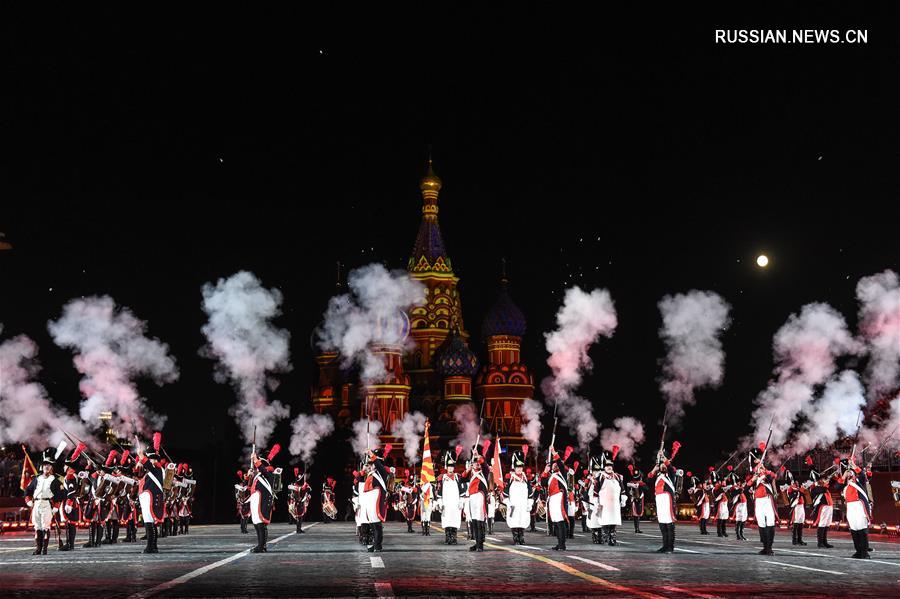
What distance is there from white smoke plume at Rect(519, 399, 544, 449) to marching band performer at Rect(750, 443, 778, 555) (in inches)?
2893

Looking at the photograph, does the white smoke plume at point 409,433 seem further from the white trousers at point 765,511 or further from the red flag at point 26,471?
the white trousers at point 765,511

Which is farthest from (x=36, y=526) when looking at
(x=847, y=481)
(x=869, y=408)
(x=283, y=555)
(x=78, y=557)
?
(x=869, y=408)

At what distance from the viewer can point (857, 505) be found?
23906 millimetres

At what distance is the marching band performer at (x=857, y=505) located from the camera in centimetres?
2308

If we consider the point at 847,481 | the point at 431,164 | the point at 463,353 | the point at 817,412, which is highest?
the point at 431,164

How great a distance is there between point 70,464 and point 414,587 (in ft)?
54.4

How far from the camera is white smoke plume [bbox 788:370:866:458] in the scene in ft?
144

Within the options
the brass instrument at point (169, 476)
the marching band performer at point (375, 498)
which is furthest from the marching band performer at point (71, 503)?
the marching band performer at point (375, 498)

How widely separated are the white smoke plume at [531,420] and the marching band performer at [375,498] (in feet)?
244

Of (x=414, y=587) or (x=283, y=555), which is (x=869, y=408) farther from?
(x=414, y=587)

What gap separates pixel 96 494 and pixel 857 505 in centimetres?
1799

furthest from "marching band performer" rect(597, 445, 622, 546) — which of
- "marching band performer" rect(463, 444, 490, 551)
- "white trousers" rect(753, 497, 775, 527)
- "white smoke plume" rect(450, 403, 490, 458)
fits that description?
"white smoke plume" rect(450, 403, 490, 458)

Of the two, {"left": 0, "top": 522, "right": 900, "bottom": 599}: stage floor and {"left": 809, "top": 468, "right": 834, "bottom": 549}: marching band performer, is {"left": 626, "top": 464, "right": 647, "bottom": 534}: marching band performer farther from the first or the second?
{"left": 0, "top": 522, "right": 900, "bottom": 599}: stage floor

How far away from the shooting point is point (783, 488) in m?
31.9
